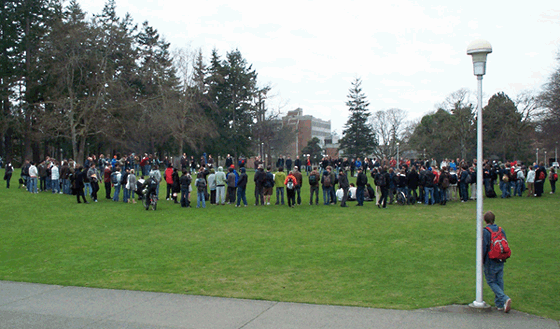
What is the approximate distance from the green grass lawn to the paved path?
46cm

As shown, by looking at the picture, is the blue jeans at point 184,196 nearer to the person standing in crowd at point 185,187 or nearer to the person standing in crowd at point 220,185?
the person standing in crowd at point 185,187

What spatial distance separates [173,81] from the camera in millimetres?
53719

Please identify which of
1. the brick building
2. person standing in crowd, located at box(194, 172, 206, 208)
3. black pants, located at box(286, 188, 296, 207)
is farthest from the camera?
the brick building

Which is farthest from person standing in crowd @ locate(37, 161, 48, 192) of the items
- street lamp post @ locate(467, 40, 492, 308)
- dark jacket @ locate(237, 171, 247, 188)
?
street lamp post @ locate(467, 40, 492, 308)

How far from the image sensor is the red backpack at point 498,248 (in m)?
7.67

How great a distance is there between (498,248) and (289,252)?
5.80 metres

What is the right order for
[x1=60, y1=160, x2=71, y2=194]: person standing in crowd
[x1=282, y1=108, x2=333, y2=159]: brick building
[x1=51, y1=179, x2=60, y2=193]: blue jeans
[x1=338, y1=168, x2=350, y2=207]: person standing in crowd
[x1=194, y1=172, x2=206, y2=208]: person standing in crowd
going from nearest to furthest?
[x1=194, y1=172, x2=206, y2=208]: person standing in crowd → [x1=338, y1=168, x2=350, y2=207]: person standing in crowd → [x1=60, y1=160, x2=71, y2=194]: person standing in crowd → [x1=51, y1=179, x2=60, y2=193]: blue jeans → [x1=282, y1=108, x2=333, y2=159]: brick building

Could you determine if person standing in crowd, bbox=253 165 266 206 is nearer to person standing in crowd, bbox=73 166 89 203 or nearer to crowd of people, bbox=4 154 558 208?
crowd of people, bbox=4 154 558 208

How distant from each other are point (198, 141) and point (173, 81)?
290 inches

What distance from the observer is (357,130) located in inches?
2677

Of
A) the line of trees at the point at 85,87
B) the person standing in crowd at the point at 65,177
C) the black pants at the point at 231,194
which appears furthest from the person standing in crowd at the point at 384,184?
the line of trees at the point at 85,87

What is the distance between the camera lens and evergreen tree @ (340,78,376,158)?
6794 centimetres

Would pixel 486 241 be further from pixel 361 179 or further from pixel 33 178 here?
pixel 33 178

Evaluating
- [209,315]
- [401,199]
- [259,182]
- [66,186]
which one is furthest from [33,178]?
[209,315]
